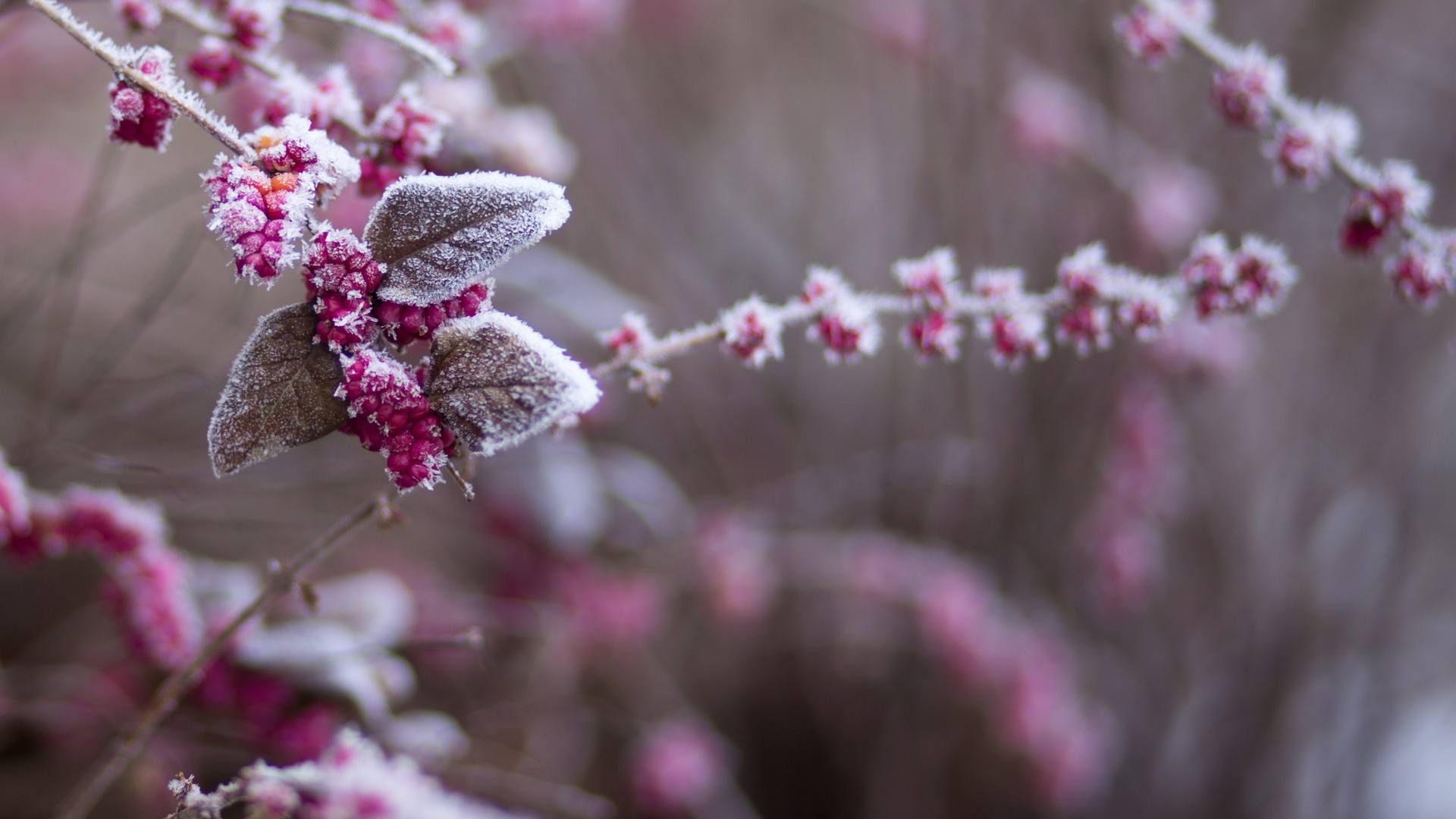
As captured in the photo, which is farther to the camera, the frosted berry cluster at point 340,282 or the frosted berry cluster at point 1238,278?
the frosted berry cluster at point 1238,278

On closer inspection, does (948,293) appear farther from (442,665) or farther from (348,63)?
(442,665)

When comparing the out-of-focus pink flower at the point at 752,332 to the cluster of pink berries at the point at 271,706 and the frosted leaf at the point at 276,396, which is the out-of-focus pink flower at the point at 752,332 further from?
the cluster of pink berries at the point at 271,706

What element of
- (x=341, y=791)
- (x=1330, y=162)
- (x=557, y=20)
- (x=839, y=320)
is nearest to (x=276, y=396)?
(x=341, y=791)

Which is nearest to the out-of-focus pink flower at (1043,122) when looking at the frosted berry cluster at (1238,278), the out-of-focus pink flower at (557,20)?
the out-of-focus pink flower at (557,20)

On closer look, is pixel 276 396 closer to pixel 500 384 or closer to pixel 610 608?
pixel 500 384

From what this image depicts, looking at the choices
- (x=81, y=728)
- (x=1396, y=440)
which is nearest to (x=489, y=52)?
(x=81, y=728)

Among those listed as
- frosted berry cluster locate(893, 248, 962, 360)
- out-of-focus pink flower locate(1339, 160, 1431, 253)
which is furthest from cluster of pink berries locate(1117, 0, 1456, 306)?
frosted berry cluster locate(893, 248, 962, 360)
